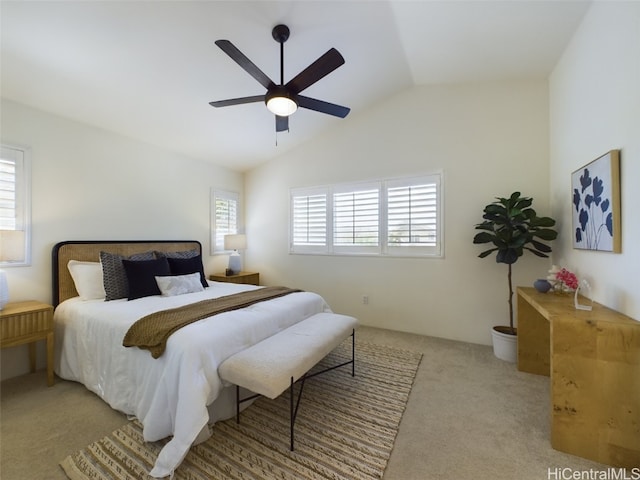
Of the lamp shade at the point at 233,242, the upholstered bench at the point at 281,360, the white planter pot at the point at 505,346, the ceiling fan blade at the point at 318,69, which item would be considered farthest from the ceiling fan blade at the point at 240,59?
the white planter pot at the point at 505,346

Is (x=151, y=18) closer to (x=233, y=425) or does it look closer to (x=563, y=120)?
(x=233, y=425)

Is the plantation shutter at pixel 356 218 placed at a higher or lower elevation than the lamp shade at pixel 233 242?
higher

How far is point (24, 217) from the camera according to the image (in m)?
2.62

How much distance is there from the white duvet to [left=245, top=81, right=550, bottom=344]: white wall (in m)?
1.52

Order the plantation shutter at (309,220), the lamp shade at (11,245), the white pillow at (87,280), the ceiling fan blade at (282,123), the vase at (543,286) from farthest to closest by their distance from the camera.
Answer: the plantation shutter at (309,220) < the white pillow at (87,280) < the ceiling fan blade at (282,123) < the vase at (543,286) < the lamp shade at (11,245)

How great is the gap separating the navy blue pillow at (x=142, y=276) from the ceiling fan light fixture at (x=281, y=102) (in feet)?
6.84

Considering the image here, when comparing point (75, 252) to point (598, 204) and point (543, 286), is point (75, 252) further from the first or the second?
point (598, 204)

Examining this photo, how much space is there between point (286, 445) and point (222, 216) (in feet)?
12.5

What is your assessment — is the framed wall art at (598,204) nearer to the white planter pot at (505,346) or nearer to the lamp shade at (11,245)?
the white planter pot at (505,346)

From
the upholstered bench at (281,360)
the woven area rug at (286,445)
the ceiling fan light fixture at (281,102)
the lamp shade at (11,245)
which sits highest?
the ceiling fan light fixture at (281,102)

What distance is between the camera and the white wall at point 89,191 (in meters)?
2.66

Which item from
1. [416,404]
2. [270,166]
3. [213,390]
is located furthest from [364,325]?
[270,166]

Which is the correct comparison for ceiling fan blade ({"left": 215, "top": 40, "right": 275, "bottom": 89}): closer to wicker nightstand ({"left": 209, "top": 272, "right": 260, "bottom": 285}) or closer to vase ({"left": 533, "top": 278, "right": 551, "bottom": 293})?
vase ({"left": 533, "top": 278, "right": 551, "bottom": 293})

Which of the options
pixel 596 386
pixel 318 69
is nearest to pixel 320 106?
pixel 318 69
